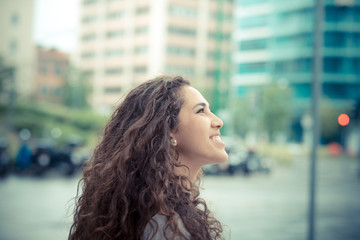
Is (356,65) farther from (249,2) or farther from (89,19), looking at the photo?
(89,19)

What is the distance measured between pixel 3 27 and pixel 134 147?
158 ft

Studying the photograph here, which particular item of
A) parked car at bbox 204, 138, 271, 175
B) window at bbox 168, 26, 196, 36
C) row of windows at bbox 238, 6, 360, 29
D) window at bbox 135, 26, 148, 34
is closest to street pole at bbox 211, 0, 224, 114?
row of windows at bbox 238, 6, 360, 29

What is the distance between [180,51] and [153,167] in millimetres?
59258

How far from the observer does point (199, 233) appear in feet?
4.95

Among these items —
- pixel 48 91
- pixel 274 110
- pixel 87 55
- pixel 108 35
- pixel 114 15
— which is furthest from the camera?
pixel 87 55

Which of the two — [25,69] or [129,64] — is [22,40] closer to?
[25,69]

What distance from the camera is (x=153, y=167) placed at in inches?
64.4

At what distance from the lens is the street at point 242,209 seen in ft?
21.9

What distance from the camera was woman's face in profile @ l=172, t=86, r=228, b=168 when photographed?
1762 mm

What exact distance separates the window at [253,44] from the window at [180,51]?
9455 mm

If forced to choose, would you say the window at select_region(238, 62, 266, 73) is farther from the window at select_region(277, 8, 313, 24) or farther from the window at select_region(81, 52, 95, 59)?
the window at select_region(81, 52, 95, 59)

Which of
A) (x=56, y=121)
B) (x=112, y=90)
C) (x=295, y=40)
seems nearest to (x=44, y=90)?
(x=112, y=90)

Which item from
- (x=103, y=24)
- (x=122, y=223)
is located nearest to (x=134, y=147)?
(x=122, y=223)

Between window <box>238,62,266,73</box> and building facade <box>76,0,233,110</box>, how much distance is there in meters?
3.06
